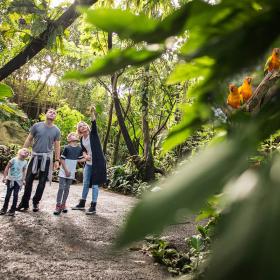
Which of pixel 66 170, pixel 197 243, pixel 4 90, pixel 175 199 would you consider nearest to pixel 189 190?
pixel 175 199

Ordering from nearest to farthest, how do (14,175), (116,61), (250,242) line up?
1. (250,242)
2. (116,61)
3. (14,175)

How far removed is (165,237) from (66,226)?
114 cm

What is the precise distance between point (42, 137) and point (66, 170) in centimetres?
53

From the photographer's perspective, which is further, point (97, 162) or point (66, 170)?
point (97, 162)

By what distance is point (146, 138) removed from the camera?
9.18 m

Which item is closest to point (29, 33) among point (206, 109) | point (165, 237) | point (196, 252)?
point (196, 252)

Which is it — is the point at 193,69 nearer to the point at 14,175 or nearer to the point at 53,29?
the point at 53,29

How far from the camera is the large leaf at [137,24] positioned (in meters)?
0.21

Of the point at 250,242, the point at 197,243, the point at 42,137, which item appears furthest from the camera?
the point at 42,137

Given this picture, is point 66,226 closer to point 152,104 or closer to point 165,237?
point 165,237

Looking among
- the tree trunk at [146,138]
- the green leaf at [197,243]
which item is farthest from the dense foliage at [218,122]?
the tree trunk at [146,138]

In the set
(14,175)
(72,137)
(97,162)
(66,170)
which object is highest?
(72,137)

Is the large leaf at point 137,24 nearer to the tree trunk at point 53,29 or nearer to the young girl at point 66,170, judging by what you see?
the tree trunk at point 53,29

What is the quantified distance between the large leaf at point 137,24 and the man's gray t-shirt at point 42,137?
478 cm
